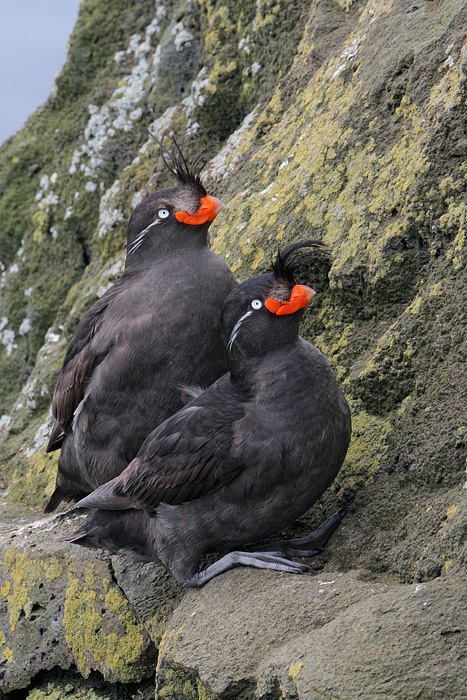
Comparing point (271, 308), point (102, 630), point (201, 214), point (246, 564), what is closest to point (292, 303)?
point (271, 308)

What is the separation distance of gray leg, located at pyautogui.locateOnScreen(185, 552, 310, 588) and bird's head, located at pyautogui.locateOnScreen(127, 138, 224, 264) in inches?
80.3

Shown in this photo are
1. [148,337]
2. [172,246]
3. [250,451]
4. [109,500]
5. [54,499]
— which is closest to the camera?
[250,451]

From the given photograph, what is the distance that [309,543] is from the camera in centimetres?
423

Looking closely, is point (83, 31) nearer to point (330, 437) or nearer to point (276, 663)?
point (330, 437)

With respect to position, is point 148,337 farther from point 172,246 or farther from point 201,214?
point 201,214

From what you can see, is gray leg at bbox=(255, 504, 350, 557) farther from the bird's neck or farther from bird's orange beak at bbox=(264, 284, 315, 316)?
the bird's neck

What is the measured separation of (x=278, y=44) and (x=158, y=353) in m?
4.05

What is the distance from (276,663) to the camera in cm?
320

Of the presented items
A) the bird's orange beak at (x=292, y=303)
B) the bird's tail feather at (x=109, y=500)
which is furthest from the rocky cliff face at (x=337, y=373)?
the bird's orange beak at (x=292, y=303)

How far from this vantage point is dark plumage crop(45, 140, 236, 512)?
4.77 meters

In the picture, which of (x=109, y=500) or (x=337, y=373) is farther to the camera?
(x=337, y=373)

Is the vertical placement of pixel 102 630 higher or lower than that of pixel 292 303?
lower

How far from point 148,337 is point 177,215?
0.85 metres

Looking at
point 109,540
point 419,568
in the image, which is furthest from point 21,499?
point 419,568
